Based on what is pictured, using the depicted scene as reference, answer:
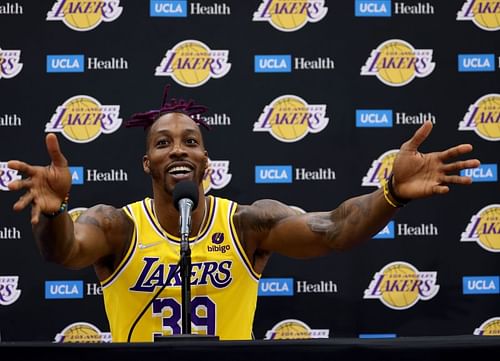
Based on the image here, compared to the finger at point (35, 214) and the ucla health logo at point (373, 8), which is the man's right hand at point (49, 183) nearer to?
the finger at point (35, 214)

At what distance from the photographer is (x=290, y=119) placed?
4.18 metres

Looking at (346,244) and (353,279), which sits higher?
(346,244)

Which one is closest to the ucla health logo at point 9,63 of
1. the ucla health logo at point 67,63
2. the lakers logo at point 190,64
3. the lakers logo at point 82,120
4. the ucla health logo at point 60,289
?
the ucla health logo at point 67,63

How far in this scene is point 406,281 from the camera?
164 inches

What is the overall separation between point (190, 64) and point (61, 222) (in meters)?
2.09

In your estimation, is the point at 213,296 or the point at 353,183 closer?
the point at 213,296

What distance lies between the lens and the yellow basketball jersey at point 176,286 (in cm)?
276

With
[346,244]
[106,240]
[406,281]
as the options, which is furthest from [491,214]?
[106,240]

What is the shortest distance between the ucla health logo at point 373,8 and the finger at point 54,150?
2.66m

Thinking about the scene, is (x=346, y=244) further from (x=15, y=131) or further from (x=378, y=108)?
(x=15, y=131)

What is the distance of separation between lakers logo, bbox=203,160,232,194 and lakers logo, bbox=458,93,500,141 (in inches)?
57.6

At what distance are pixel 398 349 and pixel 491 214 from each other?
308 cm

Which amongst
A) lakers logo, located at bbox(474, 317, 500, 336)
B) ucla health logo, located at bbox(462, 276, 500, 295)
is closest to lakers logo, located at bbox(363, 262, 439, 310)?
ucla health logo, located at bbox(462, 276, 500, 295)

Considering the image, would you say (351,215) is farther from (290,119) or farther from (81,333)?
(81,333)
